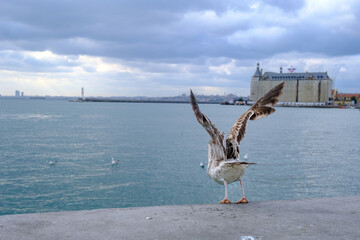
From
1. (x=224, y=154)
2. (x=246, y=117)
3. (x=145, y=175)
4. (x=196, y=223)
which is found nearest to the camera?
(x=196, y=223)

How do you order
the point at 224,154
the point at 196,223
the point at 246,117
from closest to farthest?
the point at 196,223
the point at 224,154
the point at 246,117

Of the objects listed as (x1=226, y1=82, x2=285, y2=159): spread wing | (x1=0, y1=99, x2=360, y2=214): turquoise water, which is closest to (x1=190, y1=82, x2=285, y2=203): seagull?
(x1=226, y1=82, x2=285, y2=159): spread wing

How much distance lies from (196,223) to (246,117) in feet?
9.13

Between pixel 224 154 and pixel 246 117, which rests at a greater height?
pixel 246 117

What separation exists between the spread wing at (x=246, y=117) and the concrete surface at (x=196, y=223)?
1156mm

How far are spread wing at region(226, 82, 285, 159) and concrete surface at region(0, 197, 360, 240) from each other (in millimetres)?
1156

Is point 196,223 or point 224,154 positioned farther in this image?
point 224,154

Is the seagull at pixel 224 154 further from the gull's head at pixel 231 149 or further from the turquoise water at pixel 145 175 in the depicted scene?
the turquoise water at pixel 145 175

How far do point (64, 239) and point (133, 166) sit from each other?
22.9 meters

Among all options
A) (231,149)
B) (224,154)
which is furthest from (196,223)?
(231,149)

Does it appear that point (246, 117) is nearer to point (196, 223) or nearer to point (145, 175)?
point (196, 223)

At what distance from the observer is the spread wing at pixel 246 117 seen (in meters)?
5.95

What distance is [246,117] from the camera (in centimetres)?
653

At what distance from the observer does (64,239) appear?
3.71m
